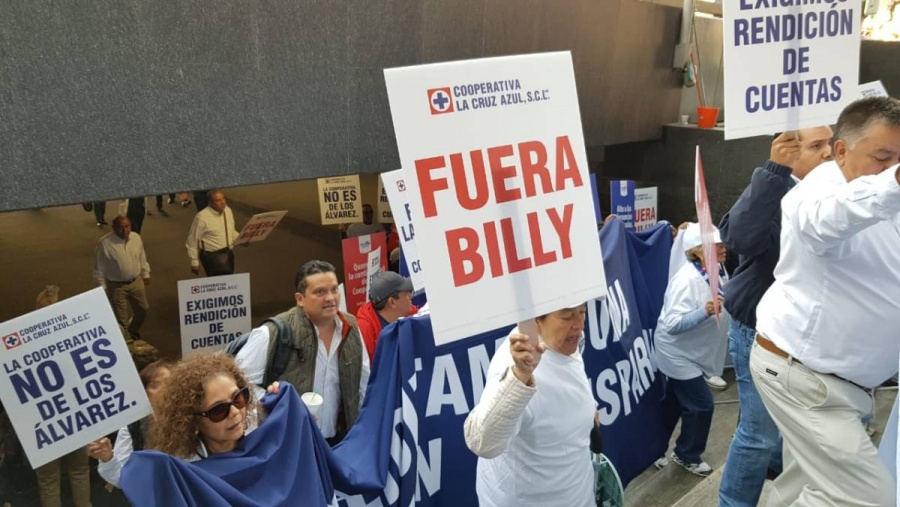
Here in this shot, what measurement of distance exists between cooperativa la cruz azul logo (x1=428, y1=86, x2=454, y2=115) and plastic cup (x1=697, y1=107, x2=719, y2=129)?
35.7 feet

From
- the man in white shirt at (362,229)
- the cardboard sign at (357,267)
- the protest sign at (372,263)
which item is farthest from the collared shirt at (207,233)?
the protest sign at (372,263)

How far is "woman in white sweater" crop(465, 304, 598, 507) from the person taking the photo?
2646mm

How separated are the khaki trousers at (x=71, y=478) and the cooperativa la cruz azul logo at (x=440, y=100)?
161 inches

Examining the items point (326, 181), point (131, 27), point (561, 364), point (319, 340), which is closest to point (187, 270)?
point (326, 181)

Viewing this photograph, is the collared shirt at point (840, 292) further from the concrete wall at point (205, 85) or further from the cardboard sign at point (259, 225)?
the cardboard sign at point (259, 225)

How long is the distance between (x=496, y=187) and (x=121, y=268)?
720 centimetres

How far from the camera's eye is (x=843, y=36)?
11.1ft

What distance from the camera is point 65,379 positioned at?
11.1 feet

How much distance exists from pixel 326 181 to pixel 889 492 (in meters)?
7.86

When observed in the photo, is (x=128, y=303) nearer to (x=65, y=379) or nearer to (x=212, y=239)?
(x=212, y=239)

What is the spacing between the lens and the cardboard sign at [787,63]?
3.17 meters

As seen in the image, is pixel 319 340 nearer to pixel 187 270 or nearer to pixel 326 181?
pixel 326 181

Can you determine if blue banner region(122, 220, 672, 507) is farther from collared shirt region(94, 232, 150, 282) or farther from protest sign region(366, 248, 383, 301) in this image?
collared shirt region(94, 232, 150, 282)

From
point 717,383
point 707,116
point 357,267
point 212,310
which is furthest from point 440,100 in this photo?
point 707,116
